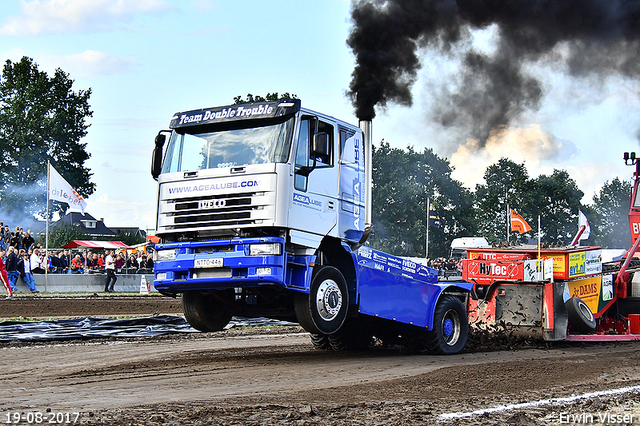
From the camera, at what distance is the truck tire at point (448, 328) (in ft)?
37.2

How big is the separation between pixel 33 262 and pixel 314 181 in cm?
2060

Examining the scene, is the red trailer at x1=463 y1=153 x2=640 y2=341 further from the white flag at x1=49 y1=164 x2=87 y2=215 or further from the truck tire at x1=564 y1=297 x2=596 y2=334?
the white flag at x1=49 y1=164 x2=87 y2=215

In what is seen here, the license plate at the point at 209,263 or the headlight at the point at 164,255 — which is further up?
the headlight at the point at 164,255

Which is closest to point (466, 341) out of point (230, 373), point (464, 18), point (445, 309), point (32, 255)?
point (445, 309)

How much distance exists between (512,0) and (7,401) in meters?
11.4

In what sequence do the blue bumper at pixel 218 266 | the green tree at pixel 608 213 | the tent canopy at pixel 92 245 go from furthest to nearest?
the green tree at pixel 608 213 → the tent canopy at pixel 92 245 → the blue bumper at pixel 218 266

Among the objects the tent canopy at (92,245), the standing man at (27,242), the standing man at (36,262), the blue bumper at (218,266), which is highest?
the tent canopy at (92,245)

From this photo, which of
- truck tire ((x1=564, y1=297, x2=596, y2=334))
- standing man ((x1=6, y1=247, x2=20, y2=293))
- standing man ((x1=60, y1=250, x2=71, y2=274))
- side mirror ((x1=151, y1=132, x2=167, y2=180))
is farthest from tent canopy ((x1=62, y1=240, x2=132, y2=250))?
side mirror ((x1=151, y1=132, x2=167, y2=180))

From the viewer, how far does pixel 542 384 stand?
27.3 ft

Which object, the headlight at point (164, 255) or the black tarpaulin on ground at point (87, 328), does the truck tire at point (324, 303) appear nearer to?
the headlight at point (164, 255)

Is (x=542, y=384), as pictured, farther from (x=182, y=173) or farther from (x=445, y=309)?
(x=182, y=173)

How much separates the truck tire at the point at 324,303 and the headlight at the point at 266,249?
73cm

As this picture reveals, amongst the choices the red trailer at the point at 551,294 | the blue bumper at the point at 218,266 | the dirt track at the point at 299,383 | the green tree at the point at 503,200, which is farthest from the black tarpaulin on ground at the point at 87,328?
the green tree at the point at 503,200

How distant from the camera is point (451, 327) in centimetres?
1182
